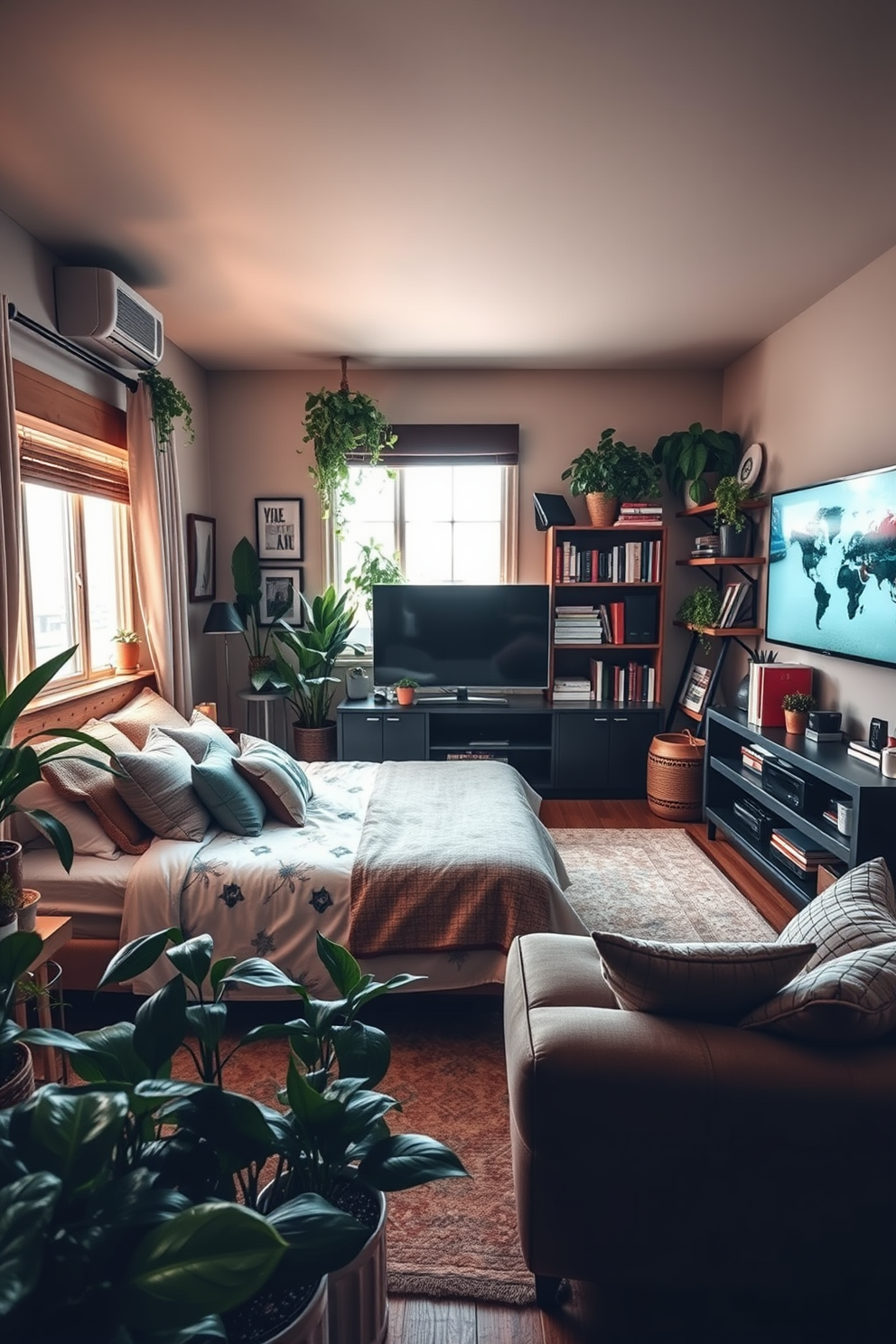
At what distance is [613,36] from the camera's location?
1.83m

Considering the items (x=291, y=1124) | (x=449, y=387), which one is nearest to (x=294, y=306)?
(x=449, y=387)

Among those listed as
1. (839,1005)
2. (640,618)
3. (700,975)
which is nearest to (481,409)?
(640,618)

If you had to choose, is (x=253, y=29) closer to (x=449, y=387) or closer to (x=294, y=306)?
(x=294, y=306)

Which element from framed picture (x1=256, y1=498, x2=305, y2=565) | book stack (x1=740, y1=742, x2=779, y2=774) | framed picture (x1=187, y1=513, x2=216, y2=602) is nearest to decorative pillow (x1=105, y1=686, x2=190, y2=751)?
framed picture (x1=187, y1=513, x2=216, y2=602)

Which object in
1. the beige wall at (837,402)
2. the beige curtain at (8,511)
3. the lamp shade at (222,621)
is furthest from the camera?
the lamp shade at (222,621)

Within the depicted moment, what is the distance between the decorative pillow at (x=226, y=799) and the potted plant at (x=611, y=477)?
2918 millimetres

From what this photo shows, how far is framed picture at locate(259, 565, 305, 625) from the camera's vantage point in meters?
5.03

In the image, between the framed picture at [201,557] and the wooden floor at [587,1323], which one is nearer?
the wooden floor at [587,1323]

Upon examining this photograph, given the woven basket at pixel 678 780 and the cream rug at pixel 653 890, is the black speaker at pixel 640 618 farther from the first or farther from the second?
the cream rug at pixel 653 890

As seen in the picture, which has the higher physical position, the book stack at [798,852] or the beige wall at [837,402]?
the beige wall at [837,402]

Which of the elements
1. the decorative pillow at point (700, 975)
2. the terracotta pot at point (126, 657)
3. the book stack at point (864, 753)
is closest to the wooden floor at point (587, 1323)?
the decorative pillow at point (700, 975)

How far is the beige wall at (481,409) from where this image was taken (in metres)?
4.88

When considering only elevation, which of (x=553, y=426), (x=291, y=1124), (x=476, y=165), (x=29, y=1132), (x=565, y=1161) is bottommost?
(x=565, y=1161)

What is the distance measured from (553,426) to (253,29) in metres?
3.32
